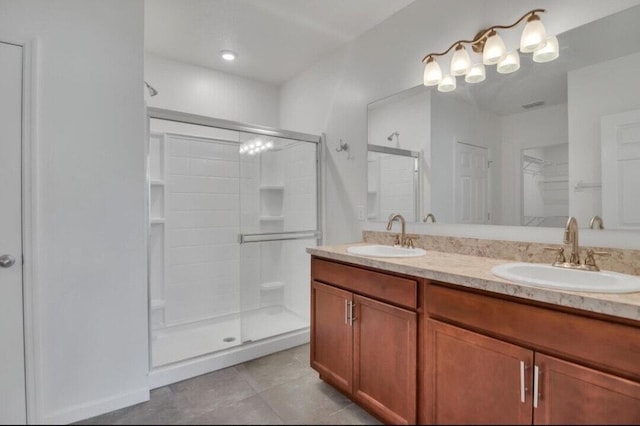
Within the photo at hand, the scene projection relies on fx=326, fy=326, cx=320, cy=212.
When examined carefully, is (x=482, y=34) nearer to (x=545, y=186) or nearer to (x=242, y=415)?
(x=545, y=186)

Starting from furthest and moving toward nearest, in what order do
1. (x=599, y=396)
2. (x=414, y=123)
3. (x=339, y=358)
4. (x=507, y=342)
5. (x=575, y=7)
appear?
(x=414, y=123) → (x=339, y=358) → (x=575, y=7) → (x=507, y=342) → (x=599, y=396)

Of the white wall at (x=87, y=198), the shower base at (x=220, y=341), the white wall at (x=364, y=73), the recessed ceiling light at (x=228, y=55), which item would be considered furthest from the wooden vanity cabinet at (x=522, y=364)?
the recessed ceiling light at (x=228, y=55)

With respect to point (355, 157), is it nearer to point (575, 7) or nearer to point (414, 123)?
point (414, 123)

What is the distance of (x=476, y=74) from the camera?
1823mm

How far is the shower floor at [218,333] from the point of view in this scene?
7.77ft

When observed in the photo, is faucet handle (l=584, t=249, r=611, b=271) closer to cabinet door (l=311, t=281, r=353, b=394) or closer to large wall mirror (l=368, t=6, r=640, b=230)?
large wall mirror (l=368, t=6, r=640, b=230)

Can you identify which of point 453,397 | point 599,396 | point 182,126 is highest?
point 182,126

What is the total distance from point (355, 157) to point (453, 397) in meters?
1.78

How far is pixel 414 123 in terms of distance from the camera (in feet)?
7.04

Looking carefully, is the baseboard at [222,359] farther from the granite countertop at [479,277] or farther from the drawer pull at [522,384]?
the drawer pull at [522,384]

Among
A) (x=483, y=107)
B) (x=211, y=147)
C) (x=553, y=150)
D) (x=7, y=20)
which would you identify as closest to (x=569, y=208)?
(x=553, y=150)

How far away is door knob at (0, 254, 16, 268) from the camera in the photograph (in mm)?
689

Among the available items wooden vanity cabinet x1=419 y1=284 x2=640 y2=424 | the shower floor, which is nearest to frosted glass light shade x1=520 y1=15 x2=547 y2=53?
wooden vanity cabinet x1=419 y1=284 x2=640 y2=424

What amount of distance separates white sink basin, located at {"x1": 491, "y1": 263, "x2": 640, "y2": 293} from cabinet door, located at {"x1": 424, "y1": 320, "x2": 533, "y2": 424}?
236 mm
